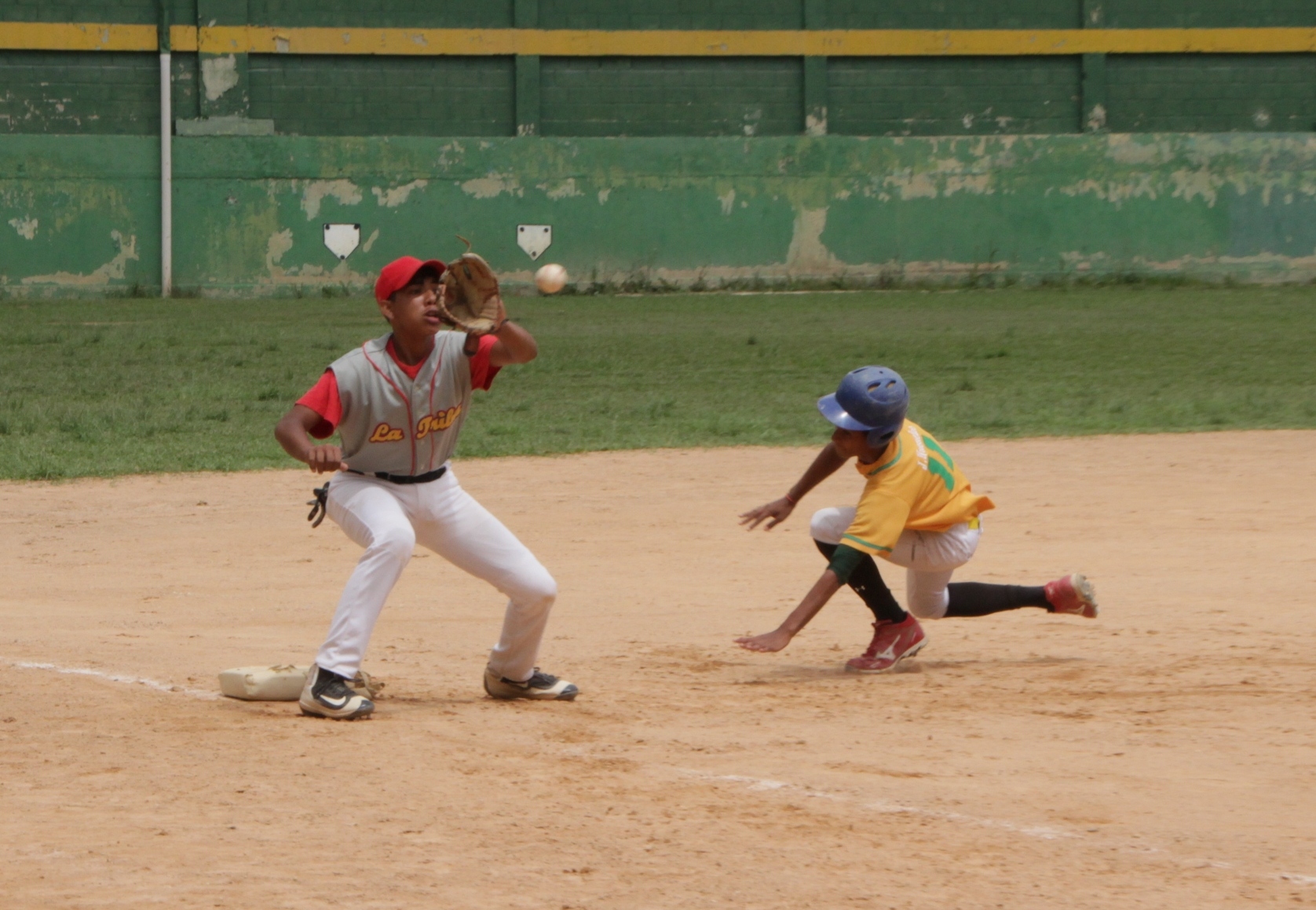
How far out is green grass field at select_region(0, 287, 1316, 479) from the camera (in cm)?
1364

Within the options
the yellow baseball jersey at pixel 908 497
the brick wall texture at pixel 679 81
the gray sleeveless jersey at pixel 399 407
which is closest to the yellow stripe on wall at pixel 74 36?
the brick wall texture at pixel 679 81

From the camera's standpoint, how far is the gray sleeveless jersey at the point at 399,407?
5.60 metres

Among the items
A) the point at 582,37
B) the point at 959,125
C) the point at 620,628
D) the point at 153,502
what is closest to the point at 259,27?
the point at 582,37

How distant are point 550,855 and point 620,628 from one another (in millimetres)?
3217

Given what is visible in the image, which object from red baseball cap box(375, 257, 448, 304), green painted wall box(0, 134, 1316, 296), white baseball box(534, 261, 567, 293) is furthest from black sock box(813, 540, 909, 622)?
green painted wall box(0, 134, 1316, 296)

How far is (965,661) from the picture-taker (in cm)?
665

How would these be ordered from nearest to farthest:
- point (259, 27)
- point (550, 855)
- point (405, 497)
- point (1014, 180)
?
point (550, 855), point (405, 497), point (259, 27), point (1014, 180)

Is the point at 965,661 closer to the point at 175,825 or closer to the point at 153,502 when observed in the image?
the point at 175,825

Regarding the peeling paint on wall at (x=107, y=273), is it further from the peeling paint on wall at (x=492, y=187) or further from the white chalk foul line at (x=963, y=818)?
the white chalk foul line at (x=963, y=818)

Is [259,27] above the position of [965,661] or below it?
above

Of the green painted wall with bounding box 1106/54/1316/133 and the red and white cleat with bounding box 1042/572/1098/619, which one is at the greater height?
the green painted wall with bounding box 1106/54/1316/133

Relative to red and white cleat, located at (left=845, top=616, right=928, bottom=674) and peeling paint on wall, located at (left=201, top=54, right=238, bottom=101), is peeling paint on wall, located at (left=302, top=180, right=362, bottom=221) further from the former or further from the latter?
red and white cleat, located at (left=845, top=616, right=928, bottom=674)

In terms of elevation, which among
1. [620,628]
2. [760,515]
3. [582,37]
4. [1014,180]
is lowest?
[620,628]

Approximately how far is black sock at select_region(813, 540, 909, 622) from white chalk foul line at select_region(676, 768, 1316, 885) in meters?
1.68
